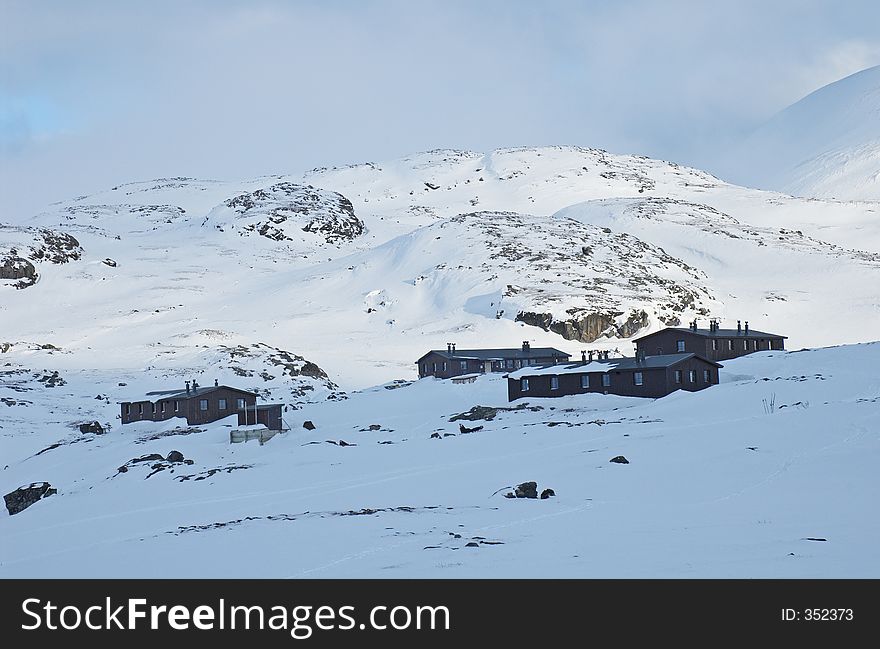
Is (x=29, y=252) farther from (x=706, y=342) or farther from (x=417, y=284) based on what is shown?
(x=706, y=342)

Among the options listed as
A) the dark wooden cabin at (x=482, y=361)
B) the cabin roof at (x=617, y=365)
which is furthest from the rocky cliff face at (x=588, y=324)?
the cabin roof at (x=617, y=365)

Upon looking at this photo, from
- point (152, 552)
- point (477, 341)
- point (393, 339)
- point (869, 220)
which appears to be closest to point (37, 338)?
point (393, 339)

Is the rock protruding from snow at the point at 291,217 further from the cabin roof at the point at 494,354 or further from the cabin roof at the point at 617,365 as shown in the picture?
the cabin roof at the point at 617,365

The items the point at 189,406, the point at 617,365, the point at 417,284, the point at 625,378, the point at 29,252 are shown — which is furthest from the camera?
the point at 29,252

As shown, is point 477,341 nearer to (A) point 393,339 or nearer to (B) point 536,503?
(A) point 393,339

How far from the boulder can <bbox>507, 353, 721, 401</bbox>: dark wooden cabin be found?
1171 inches

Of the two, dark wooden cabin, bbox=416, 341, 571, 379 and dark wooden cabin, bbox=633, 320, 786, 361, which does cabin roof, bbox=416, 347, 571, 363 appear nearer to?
dark wooden cabin, bbox=416, 341, 571, 379

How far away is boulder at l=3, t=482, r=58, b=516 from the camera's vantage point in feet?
106

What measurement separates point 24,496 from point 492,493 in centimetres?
2005

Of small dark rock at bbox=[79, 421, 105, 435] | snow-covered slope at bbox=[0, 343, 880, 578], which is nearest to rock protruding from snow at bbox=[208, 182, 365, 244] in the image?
small dark rock at bbox=[79, 421, 105, 435]

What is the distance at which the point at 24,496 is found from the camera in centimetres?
3275

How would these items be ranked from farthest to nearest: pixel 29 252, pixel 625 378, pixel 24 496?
pixel 29 252
pixel 625 378
pixel 24 496

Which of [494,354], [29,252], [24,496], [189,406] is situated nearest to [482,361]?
[494,354]

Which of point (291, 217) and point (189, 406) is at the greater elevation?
point (291, 217)
